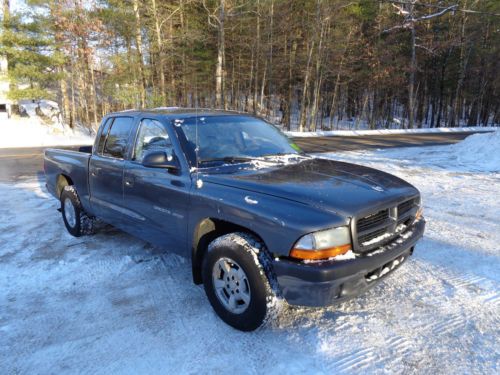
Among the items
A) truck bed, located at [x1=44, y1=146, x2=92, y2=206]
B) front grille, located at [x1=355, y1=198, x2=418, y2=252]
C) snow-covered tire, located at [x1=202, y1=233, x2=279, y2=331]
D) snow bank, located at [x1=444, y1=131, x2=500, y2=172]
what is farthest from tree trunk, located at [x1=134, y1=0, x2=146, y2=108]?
front grille, located at [x1=355, y1=198, x2=418, y2=252]

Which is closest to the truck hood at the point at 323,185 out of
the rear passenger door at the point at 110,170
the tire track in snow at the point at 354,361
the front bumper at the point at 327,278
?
the front bumper at the point at 327,278

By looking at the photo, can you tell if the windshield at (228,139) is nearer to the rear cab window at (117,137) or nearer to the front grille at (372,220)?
the rear cab window at (117,137)

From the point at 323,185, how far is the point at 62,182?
14.0 ft

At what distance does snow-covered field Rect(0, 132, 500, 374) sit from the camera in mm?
2598

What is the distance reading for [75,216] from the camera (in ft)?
16.4

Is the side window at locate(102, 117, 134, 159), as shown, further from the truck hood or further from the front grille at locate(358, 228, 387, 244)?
the front grille at locate(358, 228, 387, 244)

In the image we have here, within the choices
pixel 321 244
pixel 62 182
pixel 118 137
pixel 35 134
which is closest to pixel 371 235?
pixel 321 244

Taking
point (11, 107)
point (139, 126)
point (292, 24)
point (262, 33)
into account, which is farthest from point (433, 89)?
point (139, 126)

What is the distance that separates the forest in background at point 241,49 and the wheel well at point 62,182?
50.0 feet

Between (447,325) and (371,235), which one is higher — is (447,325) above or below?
below

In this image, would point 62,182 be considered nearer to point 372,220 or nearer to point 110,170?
point 110,170

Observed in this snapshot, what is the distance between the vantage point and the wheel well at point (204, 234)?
10.3ft

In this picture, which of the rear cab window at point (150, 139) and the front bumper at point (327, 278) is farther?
the rear cab window at point (150, 139)

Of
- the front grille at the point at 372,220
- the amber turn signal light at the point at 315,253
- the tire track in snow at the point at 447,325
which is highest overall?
the front grille at the point at 372,220
